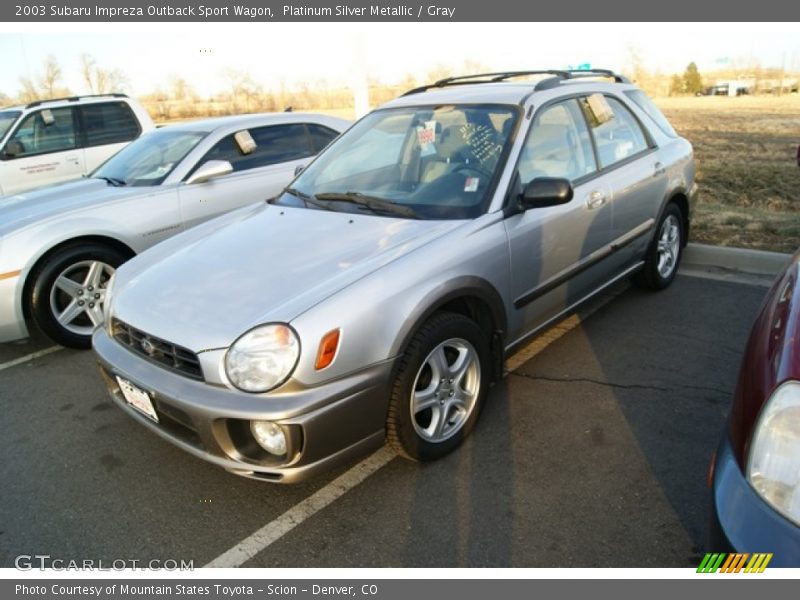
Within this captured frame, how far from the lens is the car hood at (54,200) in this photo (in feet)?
15.1

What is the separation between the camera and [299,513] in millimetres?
2723

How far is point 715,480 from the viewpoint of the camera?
1.80 meters

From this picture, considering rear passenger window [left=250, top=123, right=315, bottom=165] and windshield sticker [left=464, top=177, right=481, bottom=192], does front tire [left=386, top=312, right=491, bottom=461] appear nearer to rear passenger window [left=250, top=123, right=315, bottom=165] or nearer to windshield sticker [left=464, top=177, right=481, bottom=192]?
windshield sticker [left=464, top=177, right=481, bottom=192]

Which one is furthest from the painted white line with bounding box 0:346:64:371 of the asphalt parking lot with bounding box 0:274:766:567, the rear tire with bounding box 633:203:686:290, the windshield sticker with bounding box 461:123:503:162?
the rear tire with bounding box 633:203:686:290

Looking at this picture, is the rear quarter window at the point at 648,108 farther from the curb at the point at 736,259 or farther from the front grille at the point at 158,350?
the front grille at the point at 158,350

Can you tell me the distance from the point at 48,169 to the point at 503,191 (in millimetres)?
6625

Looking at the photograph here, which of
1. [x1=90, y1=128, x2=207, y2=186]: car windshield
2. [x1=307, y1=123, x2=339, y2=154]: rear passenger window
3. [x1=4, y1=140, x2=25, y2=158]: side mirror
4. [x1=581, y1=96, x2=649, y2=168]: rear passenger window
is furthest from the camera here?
[x1=4, y1=140, x2=25, y2=158]: side mirror

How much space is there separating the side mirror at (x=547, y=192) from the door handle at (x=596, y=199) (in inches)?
27.2

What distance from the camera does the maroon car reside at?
1567 millimetres

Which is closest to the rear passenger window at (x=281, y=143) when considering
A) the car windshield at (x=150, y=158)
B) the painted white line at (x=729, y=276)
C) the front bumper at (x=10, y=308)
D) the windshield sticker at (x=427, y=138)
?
the car windshield at (x=150, y=158)

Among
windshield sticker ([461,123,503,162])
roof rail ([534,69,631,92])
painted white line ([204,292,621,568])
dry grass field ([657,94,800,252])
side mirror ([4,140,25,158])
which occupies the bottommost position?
painted white line ([204,292,621,568])

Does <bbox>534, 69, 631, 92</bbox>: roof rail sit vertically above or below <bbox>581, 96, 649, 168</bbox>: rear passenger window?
above

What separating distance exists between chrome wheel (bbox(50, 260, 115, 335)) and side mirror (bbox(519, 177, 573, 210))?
10.8ft

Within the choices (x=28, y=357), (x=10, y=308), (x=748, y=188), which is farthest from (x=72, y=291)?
(x=748, y=188)
